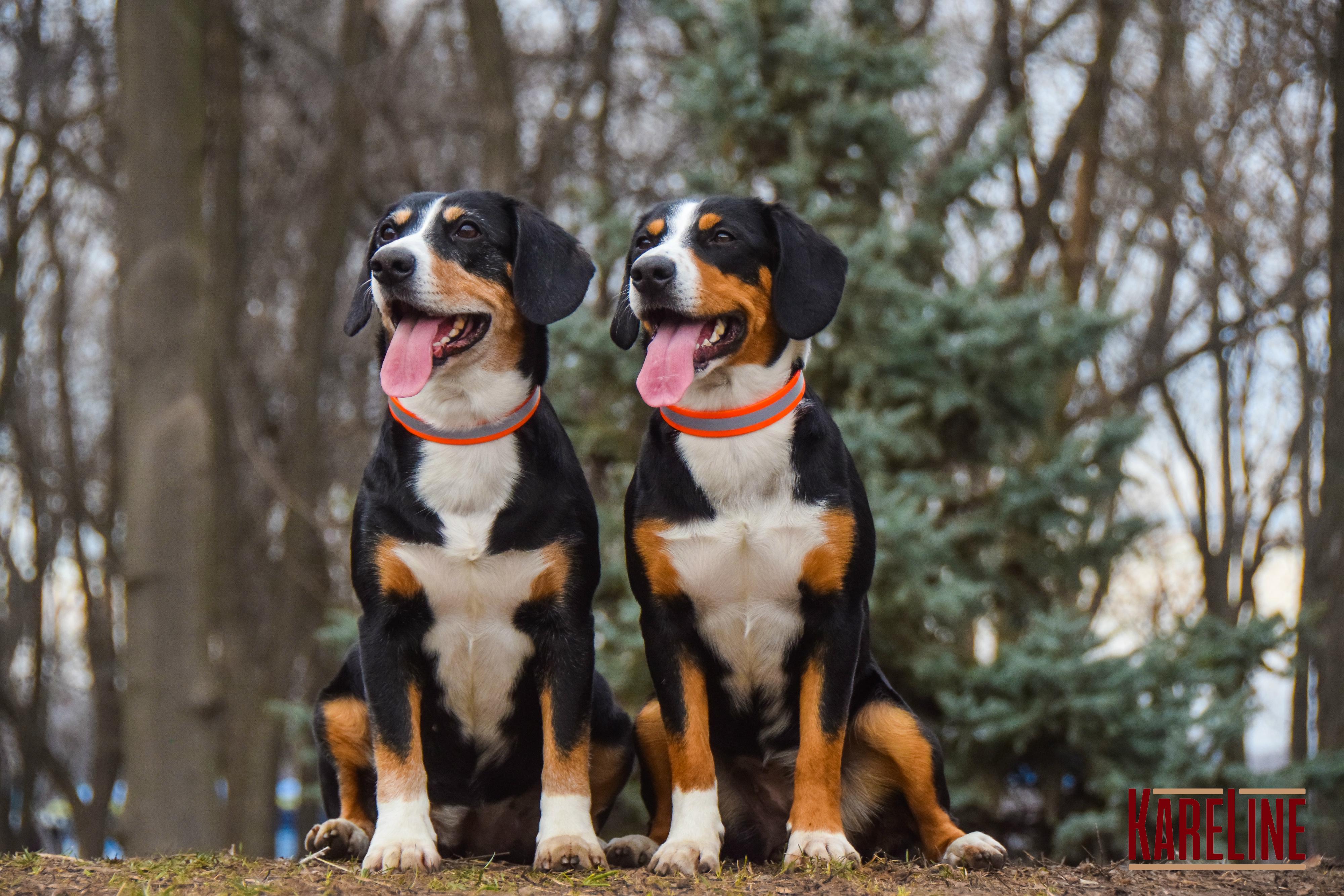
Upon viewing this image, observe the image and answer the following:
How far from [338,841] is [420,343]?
1563mm

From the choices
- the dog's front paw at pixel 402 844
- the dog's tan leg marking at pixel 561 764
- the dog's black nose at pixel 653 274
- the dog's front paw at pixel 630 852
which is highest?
the dog's black nose at pixel 653 274

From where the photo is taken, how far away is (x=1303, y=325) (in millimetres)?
13680

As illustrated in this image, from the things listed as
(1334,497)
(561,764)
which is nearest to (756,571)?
(561,764)

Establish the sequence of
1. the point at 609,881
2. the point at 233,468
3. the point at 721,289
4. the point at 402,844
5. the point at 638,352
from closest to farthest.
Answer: the point at 609,881 < the point at 402,844 < the point at 721,289 < the point at 638,352 < the point at 233,468

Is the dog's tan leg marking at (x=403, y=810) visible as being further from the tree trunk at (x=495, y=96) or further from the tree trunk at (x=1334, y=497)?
the tree trunk at (x=495, y=96)

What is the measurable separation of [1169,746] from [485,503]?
14.8ft

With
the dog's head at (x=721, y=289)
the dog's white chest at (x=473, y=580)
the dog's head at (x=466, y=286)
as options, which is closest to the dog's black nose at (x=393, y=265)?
Answer: the dog's head at (x=466, y=286)

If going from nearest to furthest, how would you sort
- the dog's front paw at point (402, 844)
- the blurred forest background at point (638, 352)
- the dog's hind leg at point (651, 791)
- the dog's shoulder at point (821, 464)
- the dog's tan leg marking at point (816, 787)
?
1. the dog's front paw at point (402, 844)
2. the dog's tan leg marking at point (816, 787)
3. the dog's shoulder at point (821, 464)
4. the dog's hind leg at point (651, 791)
5. the blurred forest background at point (638, 352)

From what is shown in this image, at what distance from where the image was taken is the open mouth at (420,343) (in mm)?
3697

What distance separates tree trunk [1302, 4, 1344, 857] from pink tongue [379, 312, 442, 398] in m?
5.66

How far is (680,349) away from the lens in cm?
373

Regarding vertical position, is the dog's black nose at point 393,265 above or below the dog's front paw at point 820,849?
above

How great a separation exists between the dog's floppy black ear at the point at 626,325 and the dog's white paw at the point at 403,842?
1.58 metres

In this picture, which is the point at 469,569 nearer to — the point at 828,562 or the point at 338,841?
the point at 338,841
